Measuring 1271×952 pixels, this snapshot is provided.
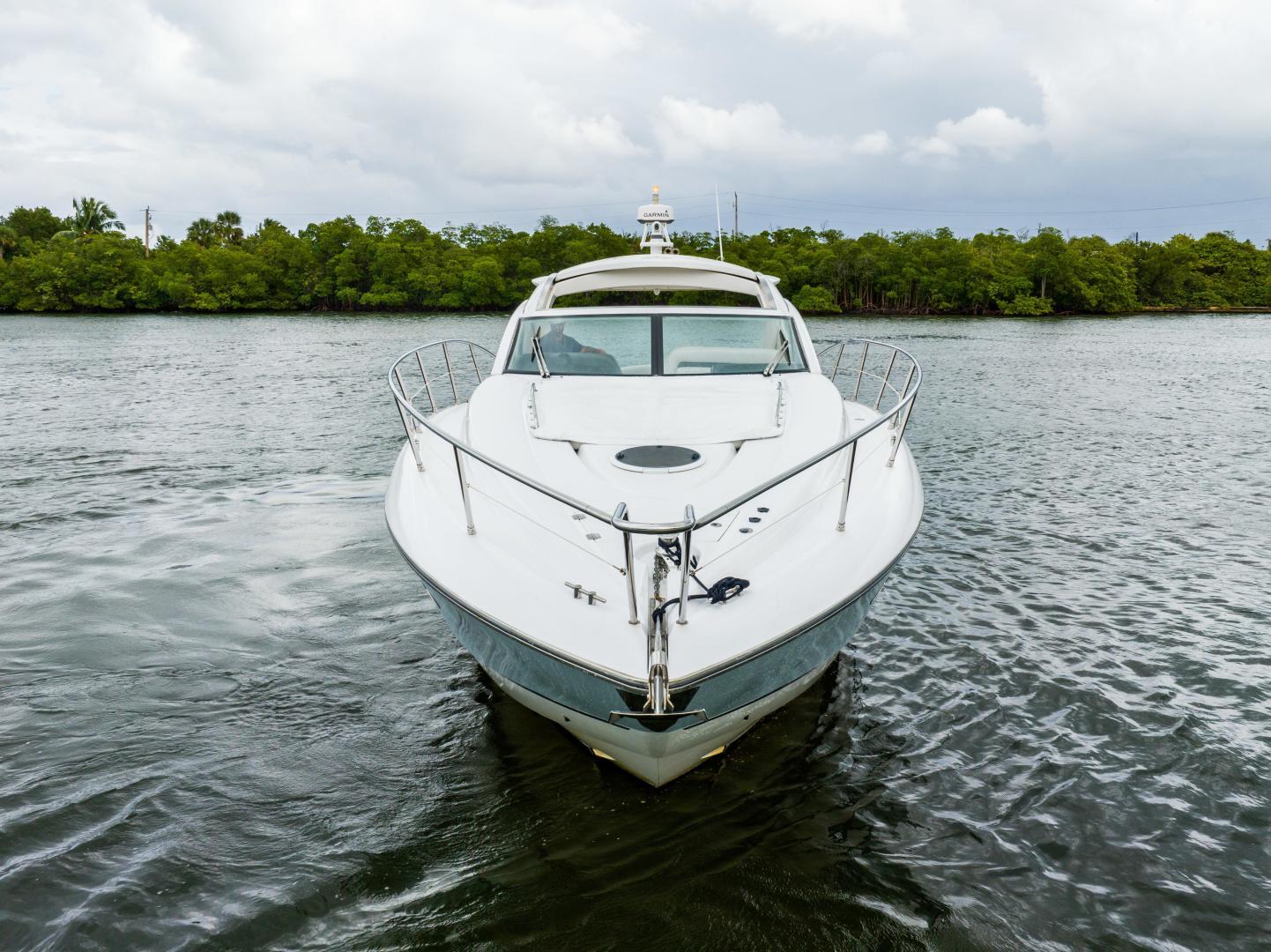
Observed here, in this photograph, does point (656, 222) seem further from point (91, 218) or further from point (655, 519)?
point (91, 218)

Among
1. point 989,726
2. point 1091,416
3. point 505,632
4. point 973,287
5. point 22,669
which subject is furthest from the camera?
point 973,287

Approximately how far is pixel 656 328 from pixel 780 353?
1007mm

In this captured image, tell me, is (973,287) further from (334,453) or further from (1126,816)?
(1126,816)

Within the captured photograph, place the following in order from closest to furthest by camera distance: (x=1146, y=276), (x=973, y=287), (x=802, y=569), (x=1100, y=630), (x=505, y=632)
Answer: (x=505, y=632) < (x=802, y=569) < (x=1100, y=630) < (x=973, y=287) < (x=1146, y=276)

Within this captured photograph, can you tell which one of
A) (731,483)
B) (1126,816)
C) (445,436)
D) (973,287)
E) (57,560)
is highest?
(973,287)

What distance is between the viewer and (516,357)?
6.41 metres

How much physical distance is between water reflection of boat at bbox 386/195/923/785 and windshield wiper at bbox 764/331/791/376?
0.05ft

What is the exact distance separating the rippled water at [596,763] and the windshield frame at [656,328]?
214cm

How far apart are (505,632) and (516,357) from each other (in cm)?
327

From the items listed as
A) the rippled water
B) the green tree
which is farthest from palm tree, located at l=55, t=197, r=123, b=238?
the rippled water

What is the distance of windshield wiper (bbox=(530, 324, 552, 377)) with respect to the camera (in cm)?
615

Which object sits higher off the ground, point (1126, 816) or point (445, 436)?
point (445, 436)

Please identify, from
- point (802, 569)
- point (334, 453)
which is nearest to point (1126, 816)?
point (802, 569)

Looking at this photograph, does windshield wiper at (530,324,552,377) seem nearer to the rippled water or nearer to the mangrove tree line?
the rippled water
